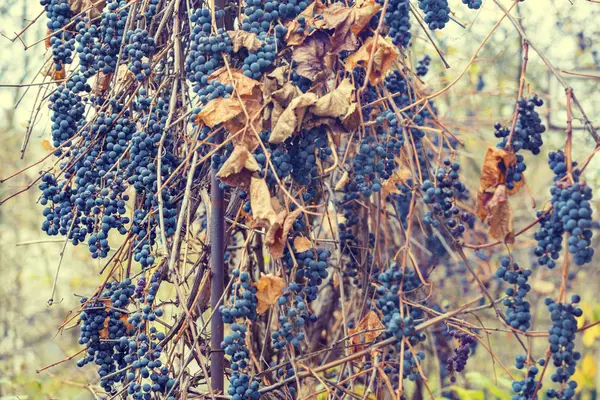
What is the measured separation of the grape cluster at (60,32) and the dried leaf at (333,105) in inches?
33.8

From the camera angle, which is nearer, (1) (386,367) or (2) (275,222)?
(2) (275,222)

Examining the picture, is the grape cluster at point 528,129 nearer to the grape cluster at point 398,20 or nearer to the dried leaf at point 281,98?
the grape cluster at point 398,20

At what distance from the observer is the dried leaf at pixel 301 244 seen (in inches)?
68.9

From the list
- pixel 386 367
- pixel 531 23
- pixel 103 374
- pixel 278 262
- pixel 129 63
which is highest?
pixel 531 23

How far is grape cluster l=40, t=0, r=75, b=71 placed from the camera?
204cm

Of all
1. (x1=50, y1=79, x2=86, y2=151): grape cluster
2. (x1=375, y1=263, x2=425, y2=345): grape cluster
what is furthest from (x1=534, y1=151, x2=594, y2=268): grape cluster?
(x1=50, y1=79, x2=86, y2=151): grape cluster

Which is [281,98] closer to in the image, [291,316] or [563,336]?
[291,316]

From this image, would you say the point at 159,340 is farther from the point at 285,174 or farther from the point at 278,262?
the point at 285,174

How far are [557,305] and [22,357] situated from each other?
5.16 meters

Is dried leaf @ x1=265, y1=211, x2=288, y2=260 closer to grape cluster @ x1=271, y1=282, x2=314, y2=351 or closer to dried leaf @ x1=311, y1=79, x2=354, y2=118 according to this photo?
grape cluster @ x1=271, y1=282, x2=314, y2=351

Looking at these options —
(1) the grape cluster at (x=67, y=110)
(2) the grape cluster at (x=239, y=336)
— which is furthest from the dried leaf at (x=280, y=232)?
(1) the grape cluster at (x=67, y=110)

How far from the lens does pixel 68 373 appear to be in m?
5.38

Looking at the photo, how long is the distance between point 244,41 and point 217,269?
65 centimetres

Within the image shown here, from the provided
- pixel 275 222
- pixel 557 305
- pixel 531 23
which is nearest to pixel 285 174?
pixel 275 222
